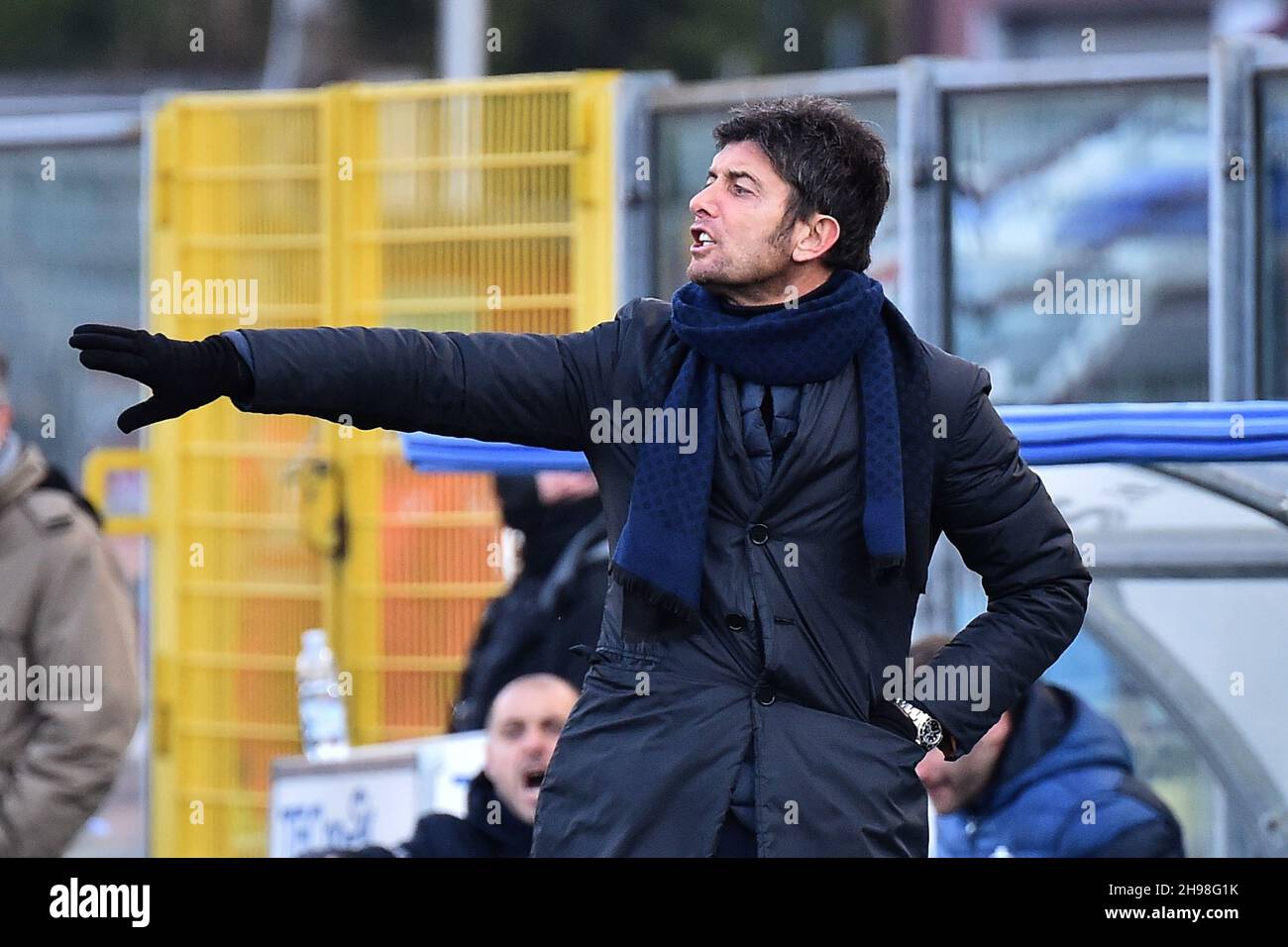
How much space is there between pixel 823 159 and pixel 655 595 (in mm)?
679

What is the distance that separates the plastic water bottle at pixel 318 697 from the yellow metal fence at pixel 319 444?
0.08 metres

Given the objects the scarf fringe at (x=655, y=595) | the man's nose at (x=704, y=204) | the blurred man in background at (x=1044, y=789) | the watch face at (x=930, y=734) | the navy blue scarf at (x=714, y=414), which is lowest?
the blurred man in background at (x=1044, y=789)

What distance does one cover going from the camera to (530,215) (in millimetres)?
6590

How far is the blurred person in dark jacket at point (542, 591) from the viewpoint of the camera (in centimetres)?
597

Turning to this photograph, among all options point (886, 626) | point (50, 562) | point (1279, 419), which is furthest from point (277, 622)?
point (886, 626)

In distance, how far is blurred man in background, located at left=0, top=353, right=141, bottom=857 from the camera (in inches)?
209

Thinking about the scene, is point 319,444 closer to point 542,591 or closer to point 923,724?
point 542,591

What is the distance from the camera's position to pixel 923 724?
3295mm

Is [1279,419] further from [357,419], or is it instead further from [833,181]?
[357,419]

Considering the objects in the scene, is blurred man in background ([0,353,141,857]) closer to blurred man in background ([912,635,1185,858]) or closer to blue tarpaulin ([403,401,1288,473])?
blue tarpaulin ([403,401,1288,473])

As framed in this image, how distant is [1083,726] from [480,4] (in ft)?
34.5

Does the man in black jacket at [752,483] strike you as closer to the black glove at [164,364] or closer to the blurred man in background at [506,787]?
the black glove at [164,364]

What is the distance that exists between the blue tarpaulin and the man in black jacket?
1.08m

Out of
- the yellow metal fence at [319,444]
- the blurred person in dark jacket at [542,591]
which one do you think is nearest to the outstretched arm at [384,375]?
the blurred person in dark jacket at [542,591]
